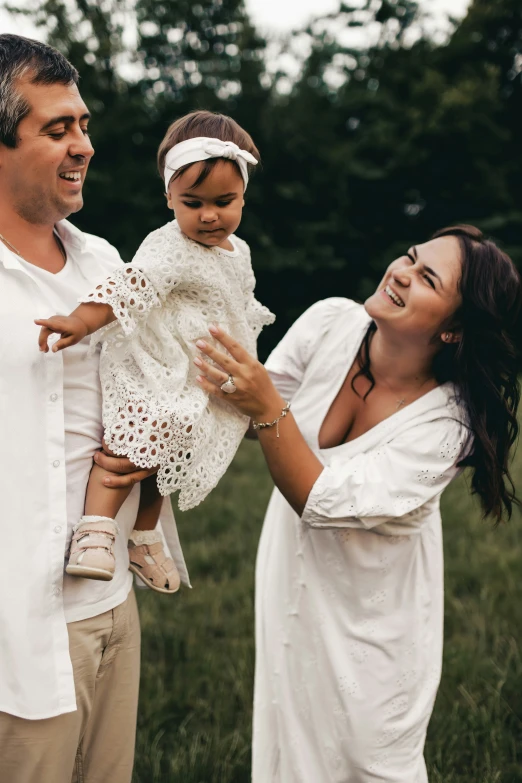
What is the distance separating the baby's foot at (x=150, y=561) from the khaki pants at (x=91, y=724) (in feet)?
0.29

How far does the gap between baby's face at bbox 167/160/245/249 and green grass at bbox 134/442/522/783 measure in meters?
2.11

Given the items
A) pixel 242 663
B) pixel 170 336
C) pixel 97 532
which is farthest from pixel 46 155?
pixel 242 663

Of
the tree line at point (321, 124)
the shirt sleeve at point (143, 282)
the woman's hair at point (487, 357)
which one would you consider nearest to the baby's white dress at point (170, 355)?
the shirt sleeve at point (143, 282)

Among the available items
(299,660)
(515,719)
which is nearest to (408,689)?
(299,660)

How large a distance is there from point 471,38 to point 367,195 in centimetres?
338

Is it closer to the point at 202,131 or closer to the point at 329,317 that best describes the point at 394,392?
the point at 329,317

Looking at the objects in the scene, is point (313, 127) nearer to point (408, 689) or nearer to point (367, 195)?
point (367, 195)

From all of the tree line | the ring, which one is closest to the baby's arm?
the ring

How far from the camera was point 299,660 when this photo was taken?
2.75 meters

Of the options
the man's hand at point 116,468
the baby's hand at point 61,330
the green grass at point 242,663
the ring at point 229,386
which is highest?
the baby's hand at point 61,330

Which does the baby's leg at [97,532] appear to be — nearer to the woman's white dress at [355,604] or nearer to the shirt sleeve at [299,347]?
the woman's white dress at [355,604]

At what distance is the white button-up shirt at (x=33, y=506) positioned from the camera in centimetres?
190

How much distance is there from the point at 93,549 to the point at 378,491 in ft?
3.01

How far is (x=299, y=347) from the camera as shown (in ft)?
9.45
